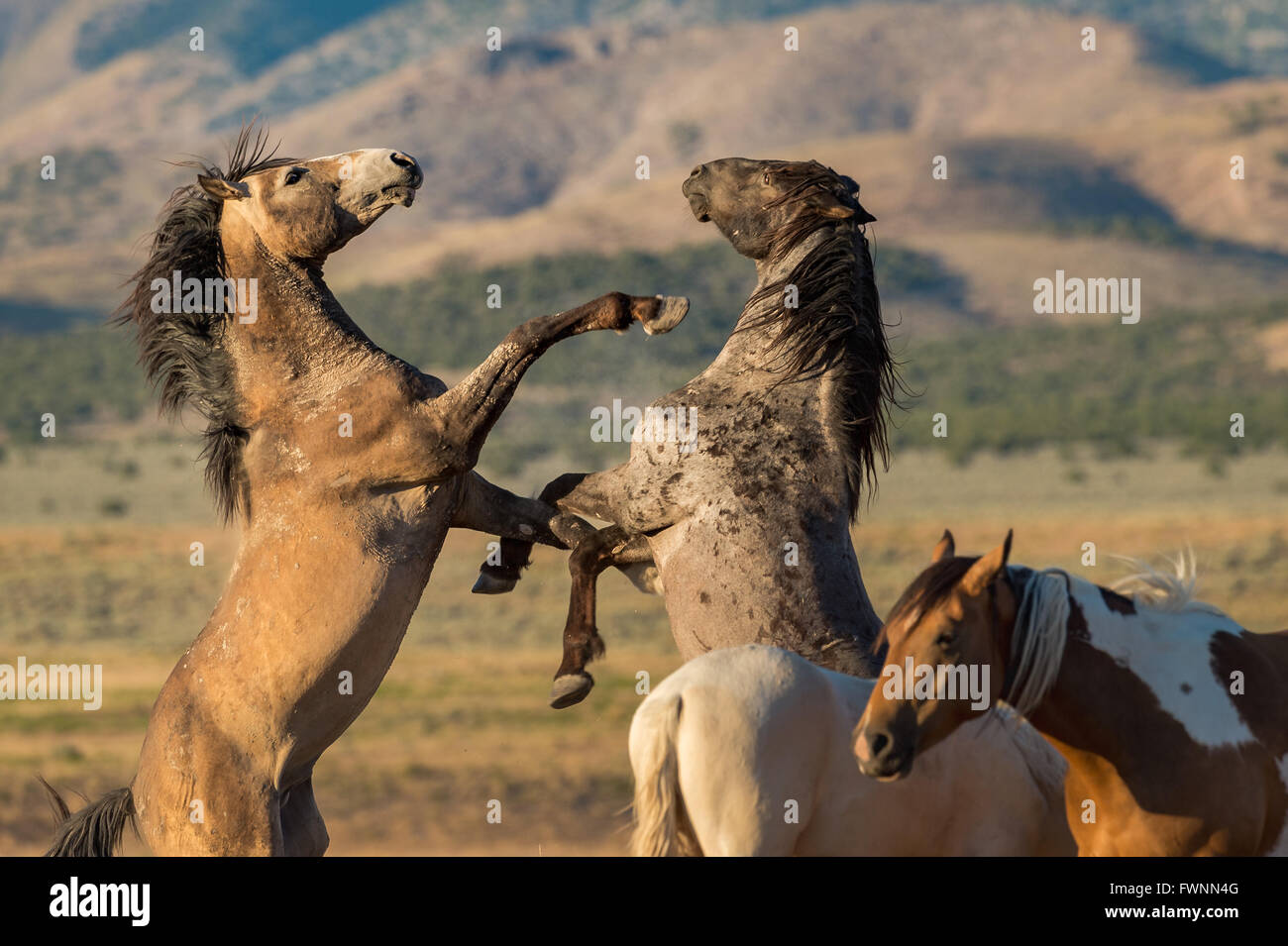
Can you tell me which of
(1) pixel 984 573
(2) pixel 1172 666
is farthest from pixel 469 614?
(1) pixel 984 573

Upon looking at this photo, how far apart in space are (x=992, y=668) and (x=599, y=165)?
165m

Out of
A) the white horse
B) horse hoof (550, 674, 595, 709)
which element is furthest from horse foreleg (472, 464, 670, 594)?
the white horse

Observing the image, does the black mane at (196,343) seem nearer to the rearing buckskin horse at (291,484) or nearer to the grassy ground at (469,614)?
the rearing buckskin horse at (291,484)

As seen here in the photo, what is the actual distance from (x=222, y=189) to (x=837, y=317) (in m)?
2.74

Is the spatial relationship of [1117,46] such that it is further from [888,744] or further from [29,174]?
[888,744]

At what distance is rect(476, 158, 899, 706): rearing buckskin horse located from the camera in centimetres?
738

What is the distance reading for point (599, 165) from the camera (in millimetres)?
168125

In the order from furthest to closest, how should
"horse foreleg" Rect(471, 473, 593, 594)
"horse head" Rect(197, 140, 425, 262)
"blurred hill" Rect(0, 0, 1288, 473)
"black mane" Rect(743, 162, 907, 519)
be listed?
"blurred hill" Rect(0, 0, 1288, 473)
"horse foreleg" Rect(471, 473, 593, 594)
"horse head" Rect(197, 140, 425, 262)
"black mane" Rect(743, 162, 907, 519)

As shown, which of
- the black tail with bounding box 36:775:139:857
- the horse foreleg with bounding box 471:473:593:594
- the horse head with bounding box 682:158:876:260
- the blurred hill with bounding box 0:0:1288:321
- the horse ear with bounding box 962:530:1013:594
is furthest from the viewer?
the blurred hill with bounding box 0:0:1288:321

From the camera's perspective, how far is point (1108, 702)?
19.5ft

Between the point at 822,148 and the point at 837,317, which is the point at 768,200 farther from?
the point at 822,148

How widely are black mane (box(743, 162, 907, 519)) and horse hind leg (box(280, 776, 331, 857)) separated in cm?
260

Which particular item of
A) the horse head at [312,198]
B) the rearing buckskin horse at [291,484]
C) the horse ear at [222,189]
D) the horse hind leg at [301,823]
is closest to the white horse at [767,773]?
the rearing buckskin horse at [291,484]

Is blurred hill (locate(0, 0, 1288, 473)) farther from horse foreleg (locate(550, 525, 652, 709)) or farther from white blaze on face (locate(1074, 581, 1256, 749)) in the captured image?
white blaze on face (locate(1074, 581, 1256, 749))
